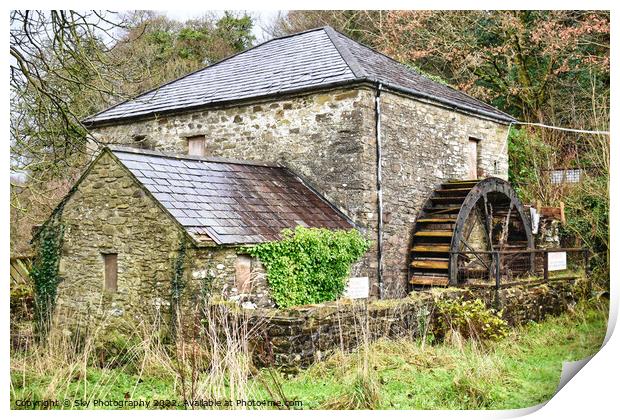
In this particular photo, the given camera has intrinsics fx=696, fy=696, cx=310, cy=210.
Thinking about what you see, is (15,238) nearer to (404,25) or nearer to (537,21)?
(537,21)

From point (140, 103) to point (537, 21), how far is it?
24.6 feet

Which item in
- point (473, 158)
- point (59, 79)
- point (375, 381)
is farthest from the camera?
point (473, 158)

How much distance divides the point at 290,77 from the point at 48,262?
15.7 ft

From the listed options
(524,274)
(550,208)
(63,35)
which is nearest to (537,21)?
(550,208)

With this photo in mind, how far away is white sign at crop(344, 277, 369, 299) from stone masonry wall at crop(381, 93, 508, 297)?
0.59 metres

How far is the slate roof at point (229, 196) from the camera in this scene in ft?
27.6

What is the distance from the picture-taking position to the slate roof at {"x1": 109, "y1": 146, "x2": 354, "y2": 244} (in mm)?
8406

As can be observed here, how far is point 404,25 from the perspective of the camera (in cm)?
1611

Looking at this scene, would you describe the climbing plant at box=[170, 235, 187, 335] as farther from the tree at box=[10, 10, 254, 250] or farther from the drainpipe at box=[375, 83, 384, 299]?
the drainpipe at box=[375, 83, 384, 299]

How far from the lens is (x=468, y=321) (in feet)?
29.0

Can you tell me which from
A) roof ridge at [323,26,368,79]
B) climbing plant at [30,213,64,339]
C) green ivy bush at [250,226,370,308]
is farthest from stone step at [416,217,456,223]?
climbing plant at [30,213,64,339]

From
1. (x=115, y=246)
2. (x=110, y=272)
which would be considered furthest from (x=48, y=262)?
(x=115, y=246)

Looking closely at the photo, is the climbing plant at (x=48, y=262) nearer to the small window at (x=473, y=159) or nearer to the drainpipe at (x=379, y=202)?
the drainpipe at (x=379, y=202)

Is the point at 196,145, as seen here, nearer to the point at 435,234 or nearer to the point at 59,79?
the point at 435,234
